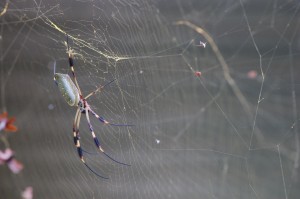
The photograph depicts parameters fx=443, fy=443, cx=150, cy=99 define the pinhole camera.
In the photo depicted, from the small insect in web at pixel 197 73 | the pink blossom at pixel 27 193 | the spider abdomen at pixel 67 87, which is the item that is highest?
the small insect in web at pixel 197 73

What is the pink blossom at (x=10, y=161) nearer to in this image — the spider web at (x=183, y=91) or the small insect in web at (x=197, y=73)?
the spider web at (x=183, y=91)

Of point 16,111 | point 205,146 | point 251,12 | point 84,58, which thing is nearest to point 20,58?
point 16,111

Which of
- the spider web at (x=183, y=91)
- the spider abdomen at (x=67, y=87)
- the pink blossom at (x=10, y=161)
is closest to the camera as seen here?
the spider abdomen at (x=67, y=87)

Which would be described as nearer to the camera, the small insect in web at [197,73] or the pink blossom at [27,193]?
the small insect in web at [197,73]

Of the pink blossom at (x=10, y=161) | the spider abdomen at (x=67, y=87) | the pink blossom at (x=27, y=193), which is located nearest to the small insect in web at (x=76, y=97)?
the spider abdomen at (x=67, y=87)

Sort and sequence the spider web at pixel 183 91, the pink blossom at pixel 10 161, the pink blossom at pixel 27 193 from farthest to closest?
the pink blossom at pixel 27 193
the pink blossom at pixel 10 161
the spider web at pixel 183 91

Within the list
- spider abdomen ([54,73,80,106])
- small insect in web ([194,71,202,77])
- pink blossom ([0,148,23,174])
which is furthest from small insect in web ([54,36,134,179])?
pink blossom ([0,148,23,174])

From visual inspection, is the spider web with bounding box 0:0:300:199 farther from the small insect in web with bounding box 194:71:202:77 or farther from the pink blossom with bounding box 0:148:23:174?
the pink blossom with bounding box 0:148:23:174
